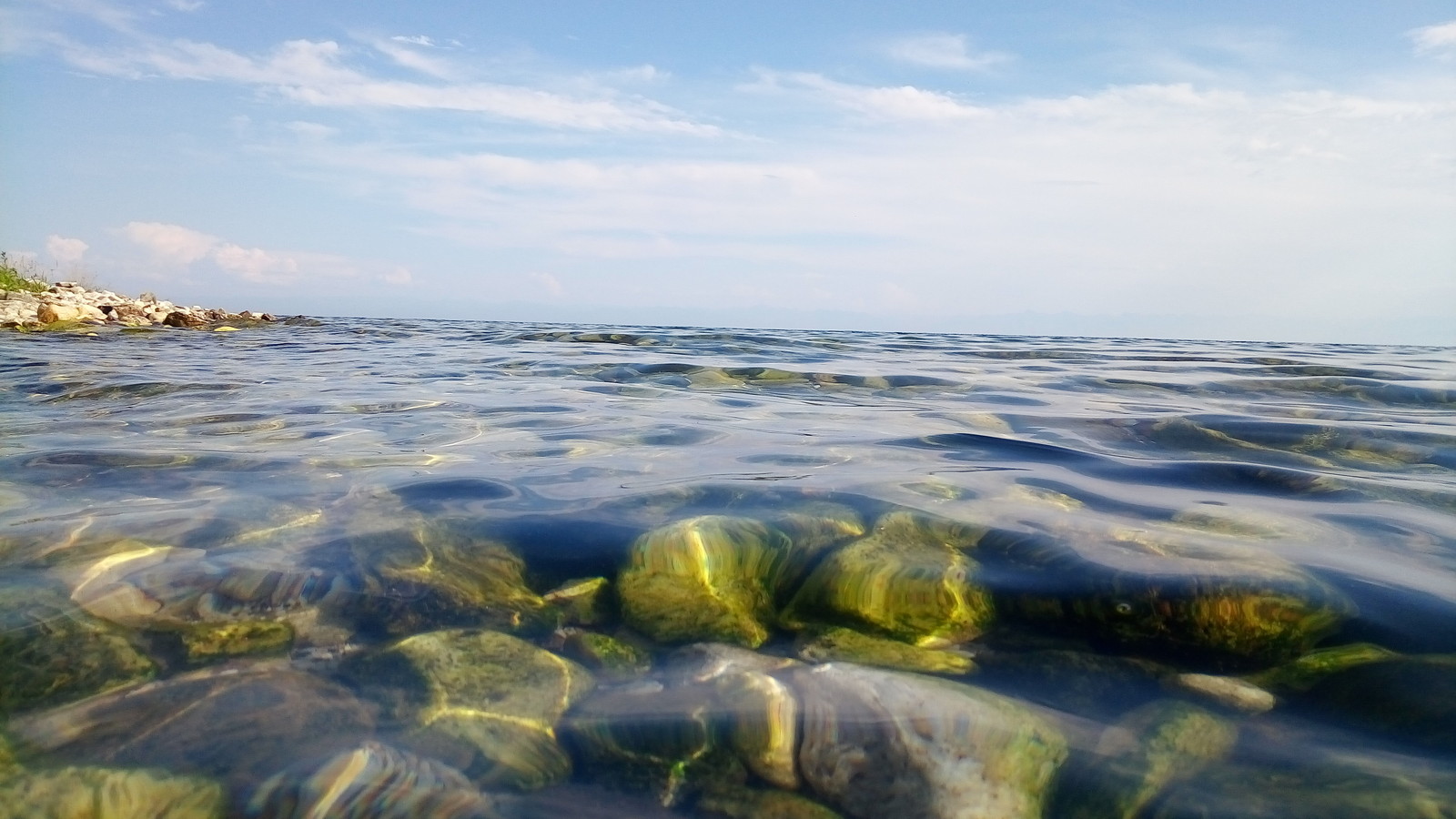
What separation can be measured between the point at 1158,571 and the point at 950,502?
748 millimetres

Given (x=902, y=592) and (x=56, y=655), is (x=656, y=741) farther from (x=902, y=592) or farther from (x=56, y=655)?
(x=56, y=655)

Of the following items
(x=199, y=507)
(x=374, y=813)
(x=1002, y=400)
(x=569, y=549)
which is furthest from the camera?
(x=1002, y=400)

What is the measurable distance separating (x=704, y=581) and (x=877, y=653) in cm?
50

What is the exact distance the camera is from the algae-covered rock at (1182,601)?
159 centimetres

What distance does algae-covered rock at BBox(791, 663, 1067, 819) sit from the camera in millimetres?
1174

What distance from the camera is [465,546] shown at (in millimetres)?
2109

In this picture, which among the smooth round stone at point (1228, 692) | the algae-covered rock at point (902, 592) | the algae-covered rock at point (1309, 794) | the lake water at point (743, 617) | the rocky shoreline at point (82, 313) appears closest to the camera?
the algae-covered rock at point (1309, 794)

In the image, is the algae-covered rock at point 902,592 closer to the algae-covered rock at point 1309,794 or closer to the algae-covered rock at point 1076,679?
the algae-covered rock at point 1076,679

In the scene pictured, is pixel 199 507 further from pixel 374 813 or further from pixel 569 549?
pixel 374 813

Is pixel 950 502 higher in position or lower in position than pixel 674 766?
higher

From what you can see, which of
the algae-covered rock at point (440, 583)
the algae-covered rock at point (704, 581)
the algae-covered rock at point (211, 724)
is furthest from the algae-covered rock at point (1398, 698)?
the algae-covered rock at point (211, 724)

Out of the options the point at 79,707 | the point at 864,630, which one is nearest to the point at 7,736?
the point at 79,707

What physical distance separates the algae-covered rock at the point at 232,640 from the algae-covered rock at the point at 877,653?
1.08 m

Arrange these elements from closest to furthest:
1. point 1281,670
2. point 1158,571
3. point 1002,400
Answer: point 1281,670, point 1158,571, point 1002,400
